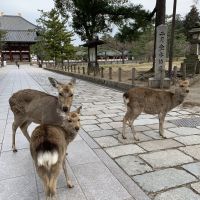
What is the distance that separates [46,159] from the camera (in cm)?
262

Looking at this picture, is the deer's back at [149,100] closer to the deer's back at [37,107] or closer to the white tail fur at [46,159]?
the deer's back at [37,107]

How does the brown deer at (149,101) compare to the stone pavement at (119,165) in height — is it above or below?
above

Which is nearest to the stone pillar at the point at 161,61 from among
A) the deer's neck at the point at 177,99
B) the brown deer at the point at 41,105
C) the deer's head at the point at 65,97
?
the deer's neck at the point at 177,99

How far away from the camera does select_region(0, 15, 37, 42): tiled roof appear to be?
66312mm

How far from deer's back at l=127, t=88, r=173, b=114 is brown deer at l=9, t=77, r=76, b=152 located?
1.37m

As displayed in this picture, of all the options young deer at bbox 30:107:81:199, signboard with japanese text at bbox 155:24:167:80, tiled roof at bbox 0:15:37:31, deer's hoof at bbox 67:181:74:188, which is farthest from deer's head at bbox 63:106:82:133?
tiled roof at bbox 0:15:37:31

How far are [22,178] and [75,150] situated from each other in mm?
1293

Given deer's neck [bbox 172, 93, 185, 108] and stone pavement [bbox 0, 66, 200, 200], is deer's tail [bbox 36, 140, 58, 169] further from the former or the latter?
deer's neck [bbox 172, 93, 185, 108]

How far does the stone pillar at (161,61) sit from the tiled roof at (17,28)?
57.3 meters

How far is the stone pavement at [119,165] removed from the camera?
3.29 m

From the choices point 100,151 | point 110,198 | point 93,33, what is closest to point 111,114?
point 100,151

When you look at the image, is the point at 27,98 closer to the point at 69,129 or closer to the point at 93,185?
the point at 69,129

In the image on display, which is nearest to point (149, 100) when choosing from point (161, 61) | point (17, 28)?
point (161, 61)

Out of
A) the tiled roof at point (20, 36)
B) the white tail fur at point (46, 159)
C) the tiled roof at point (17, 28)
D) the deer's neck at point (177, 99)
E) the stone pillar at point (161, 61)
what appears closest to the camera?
the white tail fur at point (46, 159)
